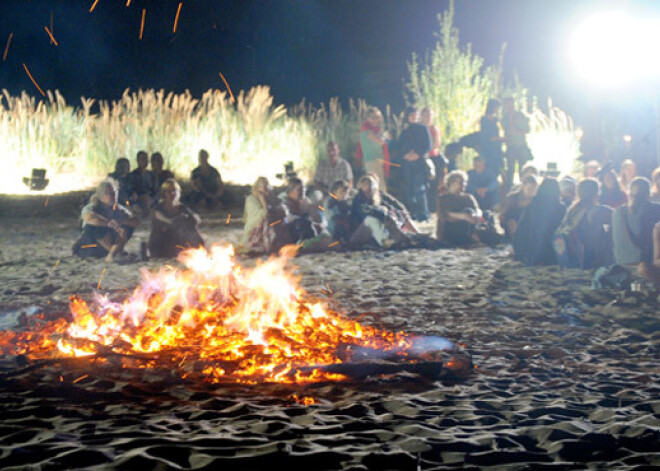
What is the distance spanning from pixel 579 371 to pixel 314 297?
293 cm

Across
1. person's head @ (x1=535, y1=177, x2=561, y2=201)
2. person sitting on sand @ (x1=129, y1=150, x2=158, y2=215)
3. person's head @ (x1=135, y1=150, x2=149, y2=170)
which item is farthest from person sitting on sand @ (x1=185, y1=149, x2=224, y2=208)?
person's head @ (x1=535, y1=177, x2=561, y2=201)

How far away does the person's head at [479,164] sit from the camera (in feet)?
40.7

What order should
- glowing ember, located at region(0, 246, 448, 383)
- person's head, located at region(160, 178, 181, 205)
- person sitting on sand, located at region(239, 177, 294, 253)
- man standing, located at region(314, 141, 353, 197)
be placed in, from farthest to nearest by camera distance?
man standing, located at region(314, 141, 353, 197) → person sitting on sand, located at region(239, 177, 294, 253) → person's head, located at region(160, 178, 181, 205) → glowing ember, located at region(0, 246, 448, 383)

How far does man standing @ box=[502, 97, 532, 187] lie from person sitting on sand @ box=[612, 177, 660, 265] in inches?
222

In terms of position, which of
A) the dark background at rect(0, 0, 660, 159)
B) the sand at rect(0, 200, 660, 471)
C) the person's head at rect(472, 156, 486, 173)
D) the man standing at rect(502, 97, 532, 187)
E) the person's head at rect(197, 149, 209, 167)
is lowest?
Answer: the sand at rect(0, 200, 660, 471)

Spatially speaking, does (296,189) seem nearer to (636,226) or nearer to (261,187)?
(261,187)

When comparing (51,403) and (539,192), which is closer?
(51,403)

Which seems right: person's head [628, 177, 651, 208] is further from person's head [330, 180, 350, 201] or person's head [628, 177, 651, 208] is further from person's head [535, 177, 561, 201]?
person's head [330, 180, 350, 201]

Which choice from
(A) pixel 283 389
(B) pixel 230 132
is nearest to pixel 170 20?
(B) pixel 230 132

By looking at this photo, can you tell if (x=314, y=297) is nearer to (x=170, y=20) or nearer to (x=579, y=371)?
(x=579, y=371)

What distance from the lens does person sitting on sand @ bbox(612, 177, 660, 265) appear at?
25.1ft

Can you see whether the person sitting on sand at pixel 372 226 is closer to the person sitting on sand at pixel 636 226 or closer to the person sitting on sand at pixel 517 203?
the person sitting on sand at pixel 517 203

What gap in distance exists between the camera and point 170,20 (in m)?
25.5

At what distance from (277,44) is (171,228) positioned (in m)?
17.2
